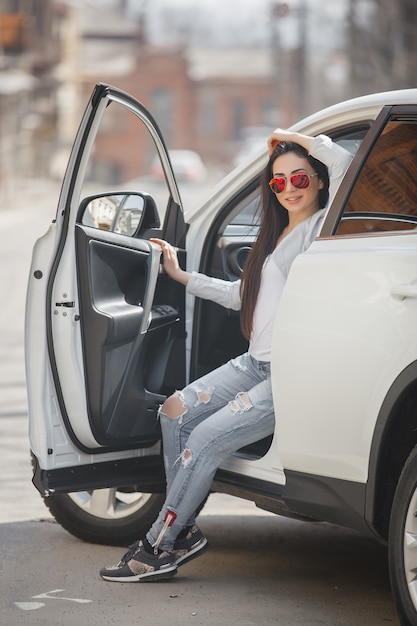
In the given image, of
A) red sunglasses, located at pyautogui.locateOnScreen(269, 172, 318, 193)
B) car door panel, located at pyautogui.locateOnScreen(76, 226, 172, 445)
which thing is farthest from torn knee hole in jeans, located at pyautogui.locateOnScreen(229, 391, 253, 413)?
red sunglasses, located at pyautogui.locateOnScreen(269, 172, 318, 193)

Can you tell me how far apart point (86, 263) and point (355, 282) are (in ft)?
3.61

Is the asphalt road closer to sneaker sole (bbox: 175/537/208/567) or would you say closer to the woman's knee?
sneaker sole (bbox: 175/537/208/567)

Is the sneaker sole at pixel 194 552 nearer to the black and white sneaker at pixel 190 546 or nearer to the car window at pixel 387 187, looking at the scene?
the black and white sneaker at pixel 190 546

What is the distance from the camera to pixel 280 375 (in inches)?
173

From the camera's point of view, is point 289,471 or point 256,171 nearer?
point 289,471

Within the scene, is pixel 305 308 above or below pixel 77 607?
above

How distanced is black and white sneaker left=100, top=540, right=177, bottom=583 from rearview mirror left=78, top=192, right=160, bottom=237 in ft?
4.02

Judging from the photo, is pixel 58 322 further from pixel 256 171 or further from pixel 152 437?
pixel 256 171

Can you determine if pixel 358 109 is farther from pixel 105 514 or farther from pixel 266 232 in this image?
pixel 105 514

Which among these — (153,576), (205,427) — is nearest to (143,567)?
(153,576)

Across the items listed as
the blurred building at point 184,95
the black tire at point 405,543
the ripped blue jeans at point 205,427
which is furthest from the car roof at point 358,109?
the blurred building at point 184,95

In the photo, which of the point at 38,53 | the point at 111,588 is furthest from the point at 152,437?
the point at 38,53

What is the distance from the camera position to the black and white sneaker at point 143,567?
4.82 meters

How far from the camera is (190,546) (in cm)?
488
